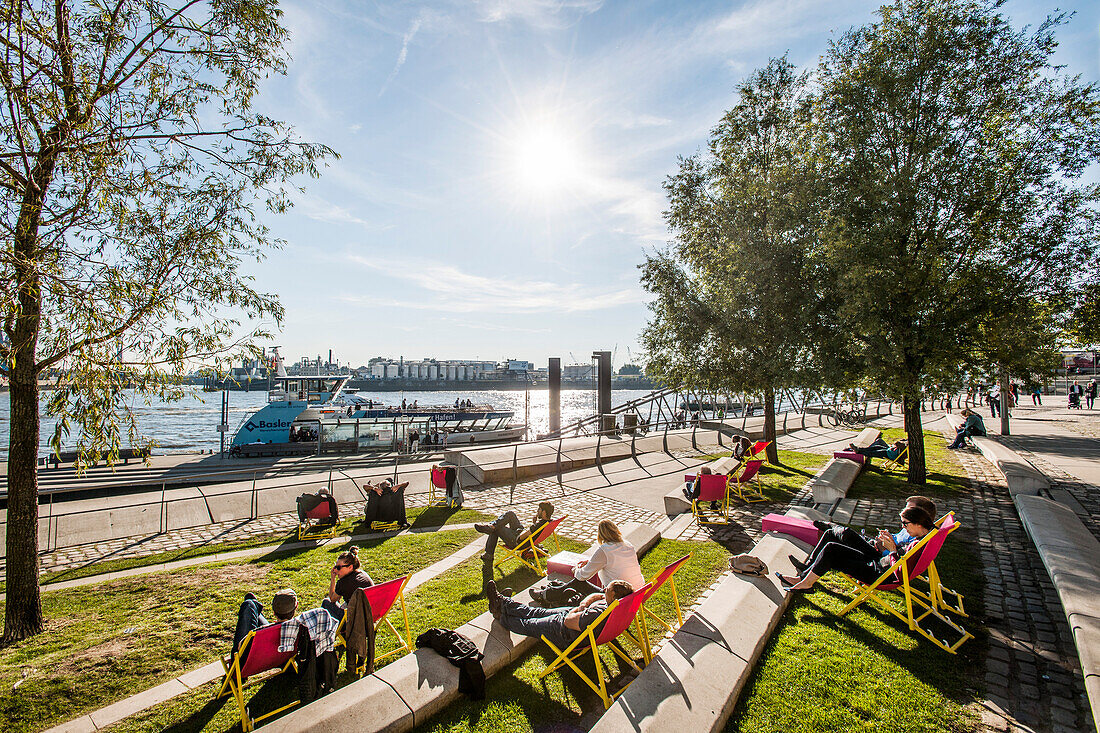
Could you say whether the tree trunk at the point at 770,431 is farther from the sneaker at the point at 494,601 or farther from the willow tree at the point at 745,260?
the sneaker at the point at 494,601

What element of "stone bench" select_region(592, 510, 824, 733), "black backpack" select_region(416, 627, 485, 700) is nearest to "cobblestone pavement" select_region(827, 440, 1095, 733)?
"stone bench" select_region(592, 510, 824, 733)

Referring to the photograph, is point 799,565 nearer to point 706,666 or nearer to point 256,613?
point 706,666

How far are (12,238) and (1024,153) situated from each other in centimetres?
1479

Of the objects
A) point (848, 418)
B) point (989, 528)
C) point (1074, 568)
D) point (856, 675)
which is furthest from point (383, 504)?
point (848, 418)

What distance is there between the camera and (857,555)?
212 inches

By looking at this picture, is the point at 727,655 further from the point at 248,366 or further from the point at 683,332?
the point at 683,332

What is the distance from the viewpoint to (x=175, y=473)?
66.7 feet

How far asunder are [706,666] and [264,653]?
11.4 feet

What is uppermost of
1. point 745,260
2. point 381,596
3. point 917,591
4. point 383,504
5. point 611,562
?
point 745,260

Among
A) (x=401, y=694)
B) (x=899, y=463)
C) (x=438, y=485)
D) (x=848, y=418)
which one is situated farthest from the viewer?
(x=848, y=418)

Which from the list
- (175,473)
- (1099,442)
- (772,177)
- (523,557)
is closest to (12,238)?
(523,557)

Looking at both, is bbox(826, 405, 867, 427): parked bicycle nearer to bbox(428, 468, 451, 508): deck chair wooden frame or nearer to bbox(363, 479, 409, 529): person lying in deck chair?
bbox(428, 468, 451, 508): deck chair wooden frame

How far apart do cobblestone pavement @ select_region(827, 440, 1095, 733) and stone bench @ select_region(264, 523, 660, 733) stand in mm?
3703

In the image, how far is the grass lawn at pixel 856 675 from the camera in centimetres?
363
